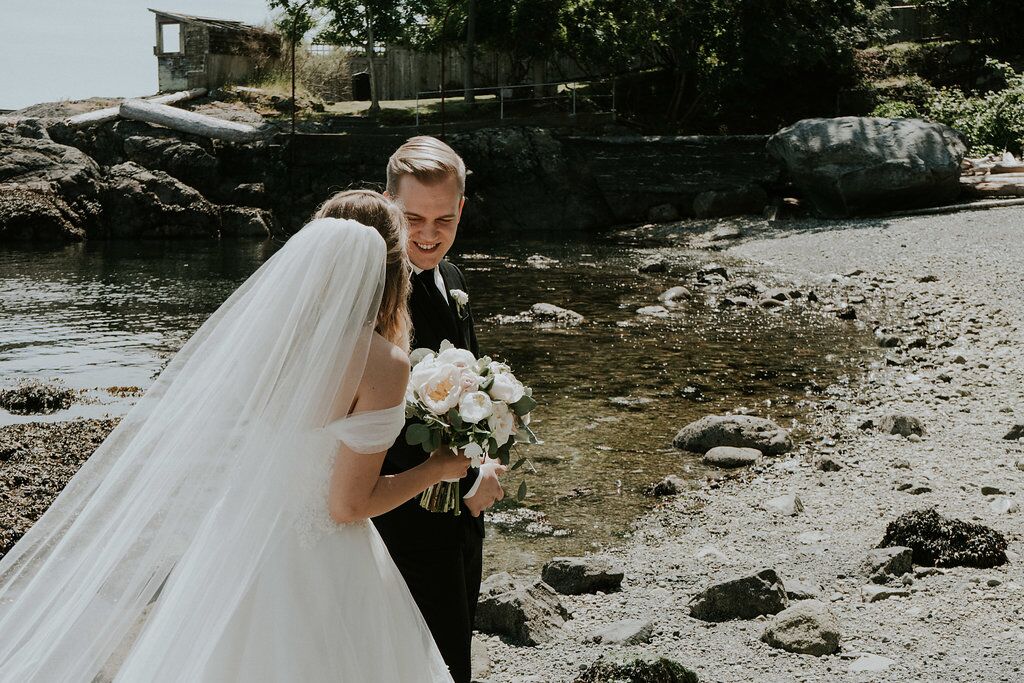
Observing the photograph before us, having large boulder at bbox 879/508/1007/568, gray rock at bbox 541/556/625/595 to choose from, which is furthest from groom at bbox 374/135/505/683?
large boulder at bbox 879/508/1007/568

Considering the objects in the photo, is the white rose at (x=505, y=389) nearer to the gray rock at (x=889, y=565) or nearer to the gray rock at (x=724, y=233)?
the gray rock at (x=889, y=565)

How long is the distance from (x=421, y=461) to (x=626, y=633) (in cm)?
235

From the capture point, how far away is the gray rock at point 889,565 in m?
5.65

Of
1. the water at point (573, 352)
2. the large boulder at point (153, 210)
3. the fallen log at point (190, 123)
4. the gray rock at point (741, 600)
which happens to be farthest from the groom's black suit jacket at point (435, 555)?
the fallen log at point (190, 123)

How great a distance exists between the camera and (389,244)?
→ 285 cm

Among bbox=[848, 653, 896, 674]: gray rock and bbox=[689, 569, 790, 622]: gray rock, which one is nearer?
bbox=[848, 653, 896, 674]: gray rock

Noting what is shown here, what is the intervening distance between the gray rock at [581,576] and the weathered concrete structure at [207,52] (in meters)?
41.8

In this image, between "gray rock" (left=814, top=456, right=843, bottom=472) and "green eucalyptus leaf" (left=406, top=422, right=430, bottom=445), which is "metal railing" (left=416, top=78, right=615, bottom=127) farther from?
"green eucalyptus leaf" (left=406, top=422, right=430, bottom=445)

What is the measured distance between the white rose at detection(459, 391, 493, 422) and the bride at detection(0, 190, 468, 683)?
5.5 inches

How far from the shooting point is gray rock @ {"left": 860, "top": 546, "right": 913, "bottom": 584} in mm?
5652

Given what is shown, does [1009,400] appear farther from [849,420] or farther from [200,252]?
[200,252]

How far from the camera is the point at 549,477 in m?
8.47

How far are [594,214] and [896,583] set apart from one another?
27.4 m

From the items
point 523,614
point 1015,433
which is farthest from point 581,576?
point 1015,433
